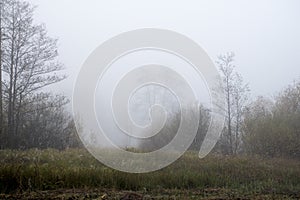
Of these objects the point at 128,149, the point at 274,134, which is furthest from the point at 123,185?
the point at 274,134

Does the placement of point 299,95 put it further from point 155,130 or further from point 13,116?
point 13,116

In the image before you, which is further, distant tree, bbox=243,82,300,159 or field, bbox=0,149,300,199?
distant tree, bbox=243,82,300,159

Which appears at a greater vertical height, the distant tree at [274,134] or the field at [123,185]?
the distant tree at [274,134]

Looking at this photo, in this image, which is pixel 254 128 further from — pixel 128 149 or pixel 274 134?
pixel 128 149

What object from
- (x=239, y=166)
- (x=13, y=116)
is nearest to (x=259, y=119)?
(x=239, y=166)

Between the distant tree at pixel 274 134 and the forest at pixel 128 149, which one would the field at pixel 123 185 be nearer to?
the forest at pixel 128 149

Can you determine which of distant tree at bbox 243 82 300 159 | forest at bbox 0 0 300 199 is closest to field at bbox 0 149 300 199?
forest at bbox 0 0 300 199

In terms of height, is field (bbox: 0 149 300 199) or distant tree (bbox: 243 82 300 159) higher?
distant tree (bbox: 243 82 300 159)

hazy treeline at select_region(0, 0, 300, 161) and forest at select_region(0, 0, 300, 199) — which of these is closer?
forest at select_region(0, 0, 300, 199)

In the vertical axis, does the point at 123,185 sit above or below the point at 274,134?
below

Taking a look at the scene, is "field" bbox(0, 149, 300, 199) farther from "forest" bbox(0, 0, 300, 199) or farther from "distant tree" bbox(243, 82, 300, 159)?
"distant tree" bbox(243, 82, 300, 159)

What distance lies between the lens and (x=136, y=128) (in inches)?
460

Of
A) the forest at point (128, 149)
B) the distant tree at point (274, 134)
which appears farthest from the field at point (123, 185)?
the distant tree at point (274, 134)

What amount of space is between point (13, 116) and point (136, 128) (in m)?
11.1
